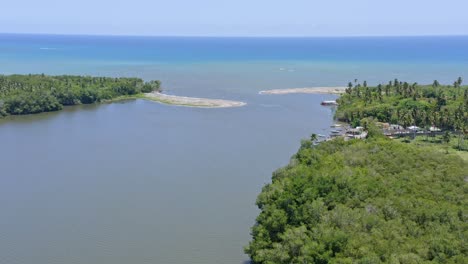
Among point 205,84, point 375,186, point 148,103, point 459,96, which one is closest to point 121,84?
point 148,103

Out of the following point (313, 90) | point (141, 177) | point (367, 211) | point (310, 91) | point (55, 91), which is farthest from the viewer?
point (313, 90)

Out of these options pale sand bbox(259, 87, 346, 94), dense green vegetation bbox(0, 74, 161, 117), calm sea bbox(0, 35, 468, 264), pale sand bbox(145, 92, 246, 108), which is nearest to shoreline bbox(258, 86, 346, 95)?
pale sand bbox(259, 87, 346, 94)

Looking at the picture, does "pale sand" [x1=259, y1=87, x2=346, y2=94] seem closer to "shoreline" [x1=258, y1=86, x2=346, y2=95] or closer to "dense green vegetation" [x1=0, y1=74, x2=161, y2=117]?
"shoreline" [x1=258, y1=86, x2=346, y2=95]

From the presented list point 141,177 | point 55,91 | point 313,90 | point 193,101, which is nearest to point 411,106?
point 313,90

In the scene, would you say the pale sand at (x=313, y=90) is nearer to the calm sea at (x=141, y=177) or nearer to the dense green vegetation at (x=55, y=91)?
the calm sea at (x=141, y=177)

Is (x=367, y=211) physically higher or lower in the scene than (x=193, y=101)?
lower

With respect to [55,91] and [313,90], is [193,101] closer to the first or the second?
[55,91]
